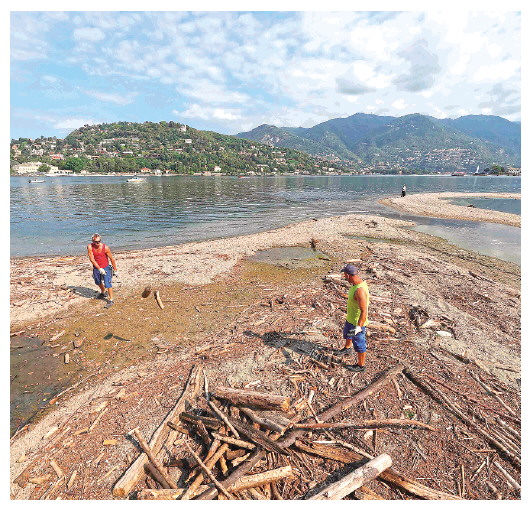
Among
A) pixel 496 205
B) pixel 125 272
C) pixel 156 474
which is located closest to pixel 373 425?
pixel 156 474

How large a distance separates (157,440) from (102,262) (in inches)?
323

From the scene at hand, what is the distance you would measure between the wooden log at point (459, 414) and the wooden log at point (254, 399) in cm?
312

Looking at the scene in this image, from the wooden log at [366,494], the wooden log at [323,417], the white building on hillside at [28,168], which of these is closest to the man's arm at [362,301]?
the wooden log at [323,417]

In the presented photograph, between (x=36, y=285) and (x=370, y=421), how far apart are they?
601 inches

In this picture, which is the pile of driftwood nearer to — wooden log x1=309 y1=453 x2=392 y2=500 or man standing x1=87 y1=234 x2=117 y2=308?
wooden log x1=309 y1=453 x2=392 y2=500

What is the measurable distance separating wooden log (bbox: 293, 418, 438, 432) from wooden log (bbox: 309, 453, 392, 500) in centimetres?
66

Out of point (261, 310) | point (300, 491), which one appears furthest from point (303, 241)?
point (300, 491)

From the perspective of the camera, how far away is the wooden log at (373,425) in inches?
199

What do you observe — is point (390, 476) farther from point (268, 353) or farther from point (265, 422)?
point (268, 353)

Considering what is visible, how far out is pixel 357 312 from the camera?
6.61 m

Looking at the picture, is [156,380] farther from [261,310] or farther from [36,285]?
[36,285]

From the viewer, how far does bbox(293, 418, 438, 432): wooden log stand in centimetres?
505

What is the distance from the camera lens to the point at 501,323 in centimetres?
961

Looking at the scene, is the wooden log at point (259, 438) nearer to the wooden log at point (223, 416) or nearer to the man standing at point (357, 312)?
the wooden log at point (223, 416)
